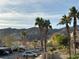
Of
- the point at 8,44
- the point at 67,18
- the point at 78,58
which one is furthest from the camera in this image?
the point at 8,44

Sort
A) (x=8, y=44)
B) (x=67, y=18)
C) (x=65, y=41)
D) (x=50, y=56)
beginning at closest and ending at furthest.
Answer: (x=50, y=56) < (x=67, y=18) < (x=65, y=41) < (x=8, y=44)

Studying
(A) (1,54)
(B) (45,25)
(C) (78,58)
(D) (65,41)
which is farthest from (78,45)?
(C) (78,58)

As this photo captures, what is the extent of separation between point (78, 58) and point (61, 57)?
32.8ft

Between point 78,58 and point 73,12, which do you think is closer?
point 78,58

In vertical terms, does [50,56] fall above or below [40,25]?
below

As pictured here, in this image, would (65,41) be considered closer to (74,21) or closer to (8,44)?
(74,21)

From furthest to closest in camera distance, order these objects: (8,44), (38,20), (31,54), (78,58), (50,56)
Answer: (8,44), (38,20), (31,54), (50,56), (78,58)

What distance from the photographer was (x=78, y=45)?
3489 inches

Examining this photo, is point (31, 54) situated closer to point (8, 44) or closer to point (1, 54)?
point (1, 54)

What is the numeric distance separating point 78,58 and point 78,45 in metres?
41.7

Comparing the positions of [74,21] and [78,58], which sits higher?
[74,21]

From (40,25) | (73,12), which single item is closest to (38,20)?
(40,25)

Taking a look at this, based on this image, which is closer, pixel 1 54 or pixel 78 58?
pixel 78 58

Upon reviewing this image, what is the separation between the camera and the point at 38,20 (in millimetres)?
95312
